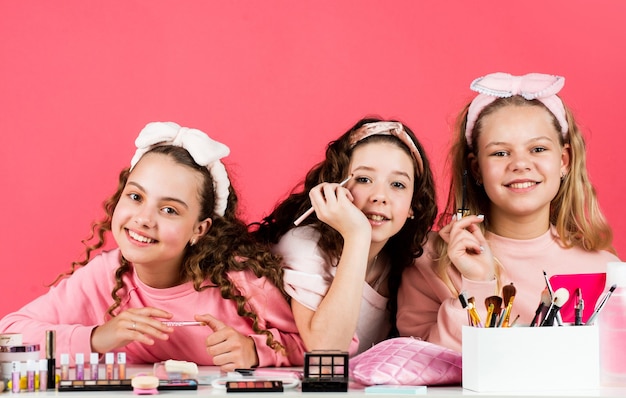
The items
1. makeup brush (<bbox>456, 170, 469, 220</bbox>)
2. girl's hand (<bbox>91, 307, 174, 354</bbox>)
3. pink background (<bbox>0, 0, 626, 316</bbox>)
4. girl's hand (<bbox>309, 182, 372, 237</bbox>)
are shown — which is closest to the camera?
girl's hand (<bbox>91, 307, 174, 354</bbox>)

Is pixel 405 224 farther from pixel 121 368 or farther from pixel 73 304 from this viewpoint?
pixel 121 368

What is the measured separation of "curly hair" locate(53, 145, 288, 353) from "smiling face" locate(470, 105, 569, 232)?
382mm

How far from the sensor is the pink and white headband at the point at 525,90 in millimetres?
1648

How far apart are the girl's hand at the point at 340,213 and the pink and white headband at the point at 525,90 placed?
326 mm

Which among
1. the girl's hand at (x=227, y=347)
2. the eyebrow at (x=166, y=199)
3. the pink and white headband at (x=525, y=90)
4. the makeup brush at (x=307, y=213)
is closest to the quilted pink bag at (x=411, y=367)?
the girl's hand at (x=227, y=347)

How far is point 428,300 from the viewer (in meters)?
1.61

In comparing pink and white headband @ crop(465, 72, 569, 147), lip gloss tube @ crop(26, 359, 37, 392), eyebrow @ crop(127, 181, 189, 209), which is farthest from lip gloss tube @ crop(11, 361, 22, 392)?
pink and white headband @ crop(465, 72, 569, 147)

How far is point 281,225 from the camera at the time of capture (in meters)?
1.69

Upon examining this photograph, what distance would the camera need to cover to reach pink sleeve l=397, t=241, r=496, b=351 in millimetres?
1516

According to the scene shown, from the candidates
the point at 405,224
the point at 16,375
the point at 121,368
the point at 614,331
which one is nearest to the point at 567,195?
the point at 405,224

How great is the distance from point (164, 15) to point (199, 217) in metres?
1.02

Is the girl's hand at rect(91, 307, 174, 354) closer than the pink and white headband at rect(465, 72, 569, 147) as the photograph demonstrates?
Yes

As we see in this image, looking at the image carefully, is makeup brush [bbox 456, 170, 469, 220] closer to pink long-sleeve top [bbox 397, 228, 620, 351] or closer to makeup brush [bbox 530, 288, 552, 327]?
pink long-sleeve top [bbox 397, 228, 620, 351]

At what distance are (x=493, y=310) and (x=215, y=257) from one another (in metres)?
0.56
